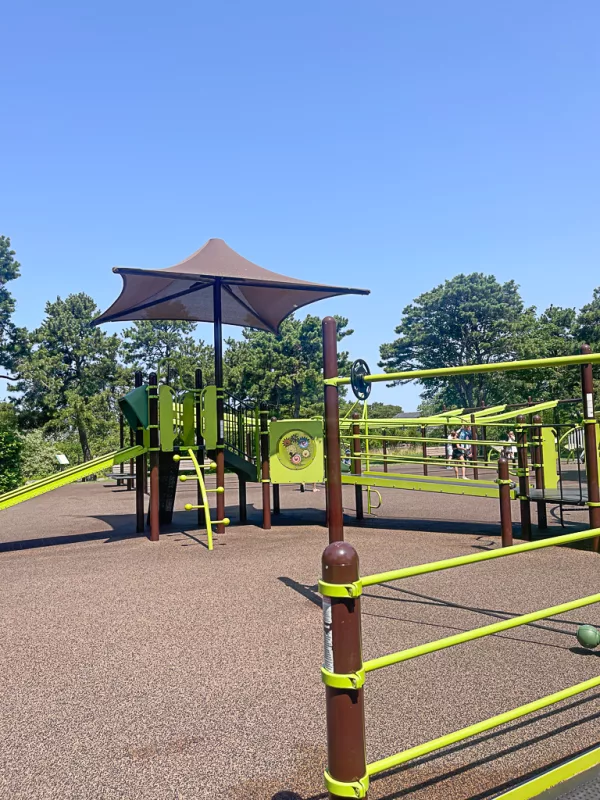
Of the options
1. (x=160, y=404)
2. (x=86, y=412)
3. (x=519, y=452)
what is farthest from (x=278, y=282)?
(x=86, y=412)

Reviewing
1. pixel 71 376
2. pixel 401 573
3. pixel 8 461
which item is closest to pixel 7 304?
pixel 71 376

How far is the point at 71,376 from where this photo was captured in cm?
3491

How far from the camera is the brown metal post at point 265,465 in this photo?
1005 cm

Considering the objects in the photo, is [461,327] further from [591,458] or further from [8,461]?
[591,458]

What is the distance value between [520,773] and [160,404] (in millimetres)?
7710

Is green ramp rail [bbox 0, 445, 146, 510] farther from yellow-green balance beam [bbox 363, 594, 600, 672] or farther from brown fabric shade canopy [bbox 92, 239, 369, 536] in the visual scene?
yellow-green balance beam [bbox 363, 594, 600, 672]

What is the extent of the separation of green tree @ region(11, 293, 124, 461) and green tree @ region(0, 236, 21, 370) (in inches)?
31.0

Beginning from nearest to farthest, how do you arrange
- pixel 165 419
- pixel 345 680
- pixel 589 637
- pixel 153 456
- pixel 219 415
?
pixel 345 680 → pixel 589 637 → pixel 153 456 → pixel 165 419 → pixel 219 415

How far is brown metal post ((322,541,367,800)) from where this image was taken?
6.16 ft

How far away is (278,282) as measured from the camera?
9.54 meters

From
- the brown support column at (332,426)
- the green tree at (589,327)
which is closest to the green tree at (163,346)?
the green tree at (589,327)

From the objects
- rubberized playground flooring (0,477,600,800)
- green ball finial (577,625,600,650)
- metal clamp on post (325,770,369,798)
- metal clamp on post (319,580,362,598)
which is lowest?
rubberized playground flooring (0,477,600,800)

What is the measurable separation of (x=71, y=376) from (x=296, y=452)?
27620 mm

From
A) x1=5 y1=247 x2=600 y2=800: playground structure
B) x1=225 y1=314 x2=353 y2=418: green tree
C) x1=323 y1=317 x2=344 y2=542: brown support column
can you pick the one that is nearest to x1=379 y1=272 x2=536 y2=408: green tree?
x1=225 y1=314 x2=353 y2=418: green tree
